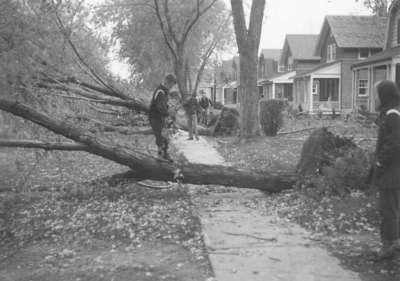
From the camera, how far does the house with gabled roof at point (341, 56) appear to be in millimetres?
Result: 38656

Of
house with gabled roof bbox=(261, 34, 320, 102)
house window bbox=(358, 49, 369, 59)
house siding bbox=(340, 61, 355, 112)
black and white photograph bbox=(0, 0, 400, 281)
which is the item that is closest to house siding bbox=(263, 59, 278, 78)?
house with gabled roof bbox=(261, 34, 320, 102)

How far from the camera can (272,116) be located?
18500 mm

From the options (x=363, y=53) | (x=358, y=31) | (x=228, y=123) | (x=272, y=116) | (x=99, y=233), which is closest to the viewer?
(x=99, y=233)

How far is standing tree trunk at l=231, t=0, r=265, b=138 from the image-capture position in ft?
55.2

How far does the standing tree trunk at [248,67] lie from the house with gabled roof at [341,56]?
816 inches

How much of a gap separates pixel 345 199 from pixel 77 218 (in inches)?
144

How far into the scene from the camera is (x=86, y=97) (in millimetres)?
13023

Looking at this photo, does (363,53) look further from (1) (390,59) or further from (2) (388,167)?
(2) (388,167)

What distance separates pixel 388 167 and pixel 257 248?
157 centimetres

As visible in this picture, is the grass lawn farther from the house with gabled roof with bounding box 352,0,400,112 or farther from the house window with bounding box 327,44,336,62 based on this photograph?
the house window with bounding box 327,44,336,62

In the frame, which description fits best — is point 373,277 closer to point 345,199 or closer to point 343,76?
point 345,199

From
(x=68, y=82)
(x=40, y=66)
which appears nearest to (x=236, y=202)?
(x=40, y=66)

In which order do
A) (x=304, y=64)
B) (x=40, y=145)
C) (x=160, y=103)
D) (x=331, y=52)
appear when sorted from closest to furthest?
1. (x=40, y=145)
2. (x=160, y=103)
3. (x=331, y=52)
4. (x=304, y=64)

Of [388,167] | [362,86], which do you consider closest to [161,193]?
[388,167]
